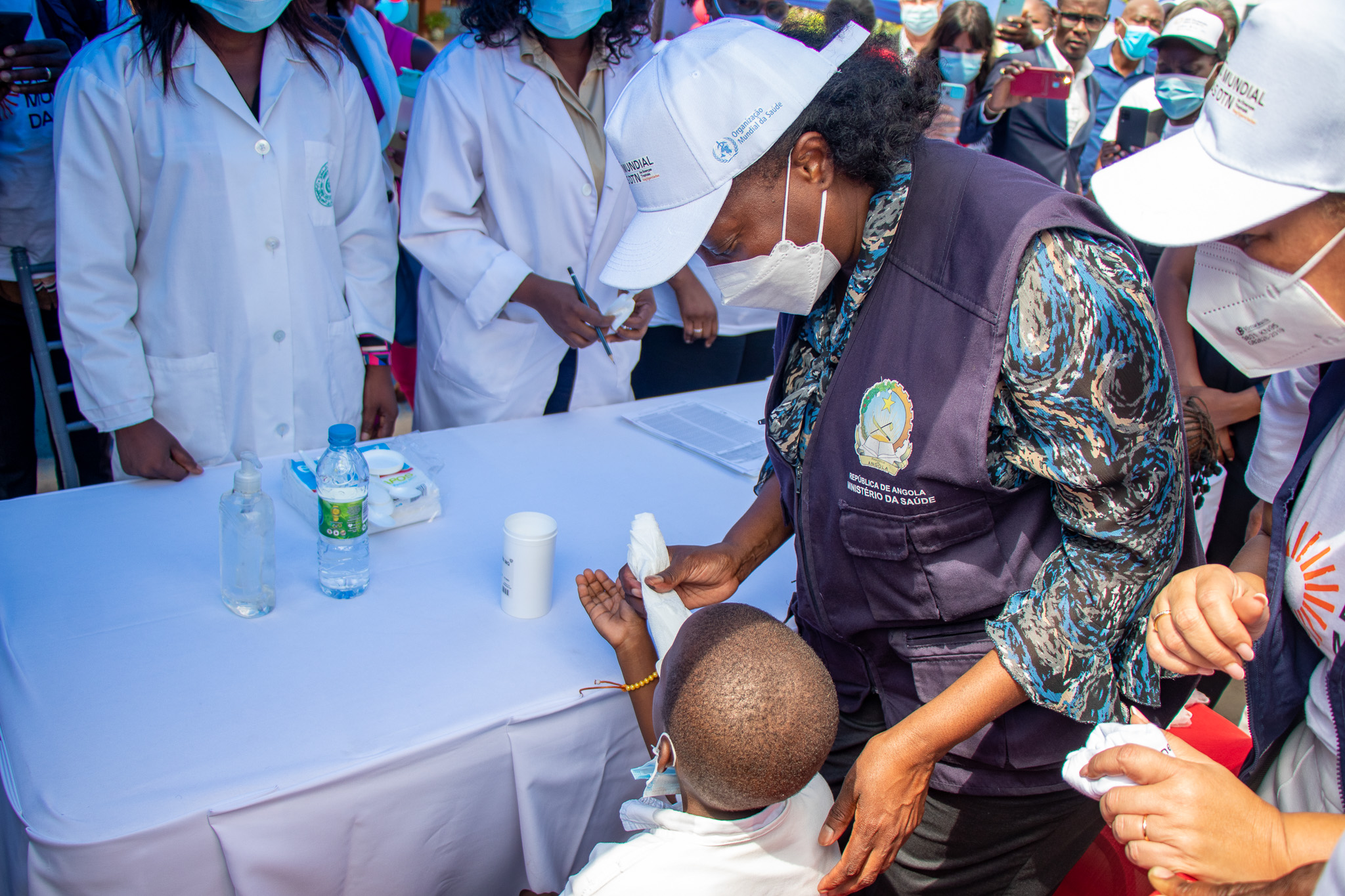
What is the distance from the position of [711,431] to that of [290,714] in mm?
1491

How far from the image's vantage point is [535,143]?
2.60 m

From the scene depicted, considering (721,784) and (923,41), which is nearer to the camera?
(721,784)

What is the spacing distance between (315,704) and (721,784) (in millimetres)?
659

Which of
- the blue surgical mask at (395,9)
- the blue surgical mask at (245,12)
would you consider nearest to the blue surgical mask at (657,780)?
the blue surgical mask at (245,12)

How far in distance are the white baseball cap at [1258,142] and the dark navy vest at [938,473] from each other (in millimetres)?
80

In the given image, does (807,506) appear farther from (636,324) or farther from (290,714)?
(636,324)

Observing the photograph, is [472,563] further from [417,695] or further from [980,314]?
[980,314]

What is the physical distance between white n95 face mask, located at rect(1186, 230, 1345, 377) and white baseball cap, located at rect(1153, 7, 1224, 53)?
3.09m

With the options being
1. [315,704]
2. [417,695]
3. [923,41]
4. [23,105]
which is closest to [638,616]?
[417,695]

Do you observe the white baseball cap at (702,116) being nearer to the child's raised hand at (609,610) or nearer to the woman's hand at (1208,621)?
the child's raised hand at (609,610)

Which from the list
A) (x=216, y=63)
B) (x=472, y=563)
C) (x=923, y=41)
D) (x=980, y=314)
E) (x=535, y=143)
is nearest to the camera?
(x=980, y=314)

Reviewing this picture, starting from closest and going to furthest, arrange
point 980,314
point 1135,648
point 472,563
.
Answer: point 980,314, point 1135,648, point 472,563

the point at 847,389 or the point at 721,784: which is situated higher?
the point at 847,389

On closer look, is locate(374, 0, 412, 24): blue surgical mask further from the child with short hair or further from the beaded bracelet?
the child with short hair
